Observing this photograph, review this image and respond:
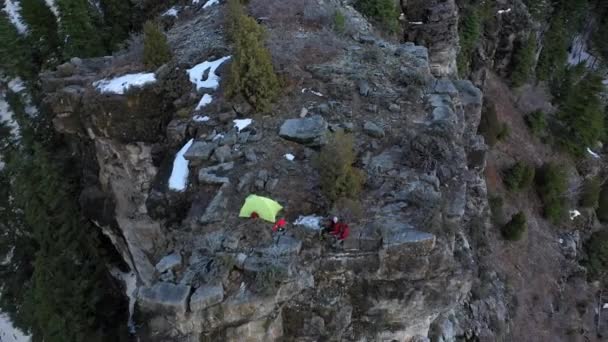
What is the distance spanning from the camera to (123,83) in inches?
758

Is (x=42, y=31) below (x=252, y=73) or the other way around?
below

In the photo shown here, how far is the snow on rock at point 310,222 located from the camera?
13.0 meters

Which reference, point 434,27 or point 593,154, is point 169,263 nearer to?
point 434,27

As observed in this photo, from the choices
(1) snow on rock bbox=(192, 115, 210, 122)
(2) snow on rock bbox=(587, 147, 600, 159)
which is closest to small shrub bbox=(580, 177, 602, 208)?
(2) snow on rock bbox=(587, 147, 600, 159)

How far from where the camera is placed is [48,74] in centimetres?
2131

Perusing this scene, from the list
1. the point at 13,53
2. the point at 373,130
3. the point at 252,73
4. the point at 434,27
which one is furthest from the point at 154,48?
the point at 13,53

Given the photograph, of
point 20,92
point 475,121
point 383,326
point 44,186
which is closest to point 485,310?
point 475,121

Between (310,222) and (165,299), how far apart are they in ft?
13.6

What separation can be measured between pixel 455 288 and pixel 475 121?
974 centimetres

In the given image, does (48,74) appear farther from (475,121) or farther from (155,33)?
(475,121)

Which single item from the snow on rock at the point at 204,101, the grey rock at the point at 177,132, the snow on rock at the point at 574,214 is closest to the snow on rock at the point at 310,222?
the grey rock at the point at 177,132

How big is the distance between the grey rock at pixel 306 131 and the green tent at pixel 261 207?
9.30ft

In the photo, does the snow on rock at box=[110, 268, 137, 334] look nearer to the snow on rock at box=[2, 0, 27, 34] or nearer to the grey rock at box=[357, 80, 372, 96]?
the grey rock at box=[357, 80, 372, 96]

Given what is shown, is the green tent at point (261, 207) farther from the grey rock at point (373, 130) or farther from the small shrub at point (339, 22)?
the small shrub at point (339, 22)
